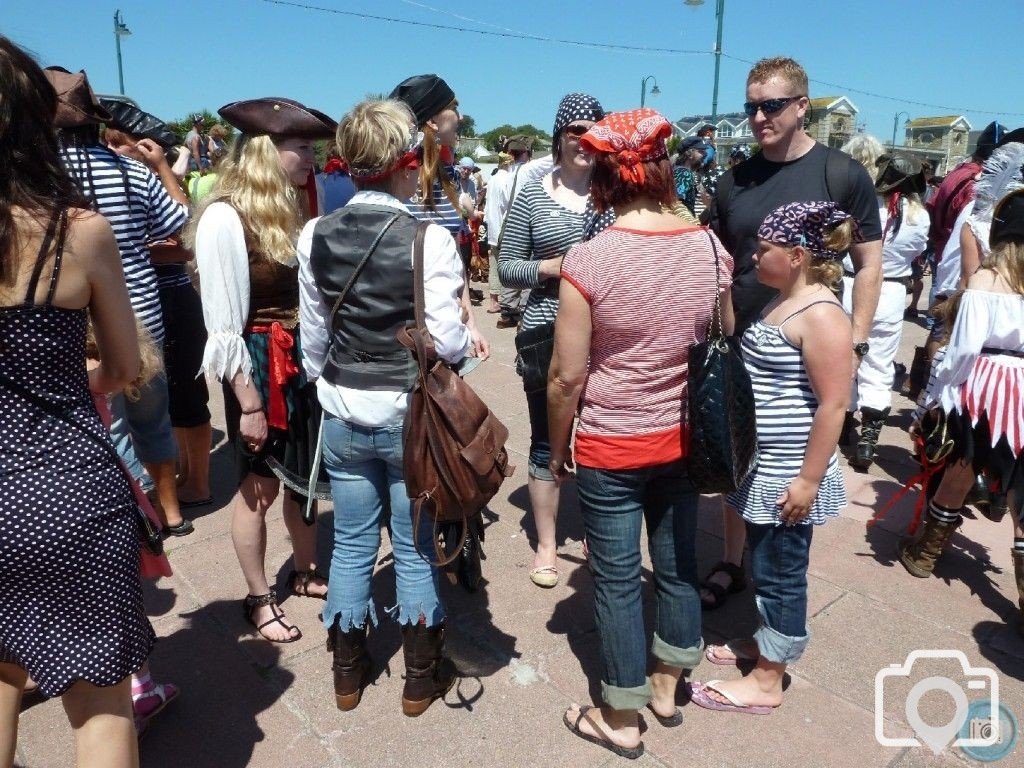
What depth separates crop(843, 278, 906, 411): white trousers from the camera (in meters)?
4.75

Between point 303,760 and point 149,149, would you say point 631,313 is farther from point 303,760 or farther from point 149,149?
point 149,149

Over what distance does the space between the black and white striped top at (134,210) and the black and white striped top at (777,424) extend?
2252mm

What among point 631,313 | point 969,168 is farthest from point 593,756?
point 969,168

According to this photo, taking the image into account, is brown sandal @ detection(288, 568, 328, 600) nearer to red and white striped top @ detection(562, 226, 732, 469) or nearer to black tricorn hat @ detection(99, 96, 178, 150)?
red and white striped top @ detection(562, 226, 732, 469)

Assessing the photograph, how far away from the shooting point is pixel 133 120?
4.24m

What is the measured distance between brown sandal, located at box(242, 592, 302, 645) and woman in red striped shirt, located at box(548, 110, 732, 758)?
116 cm

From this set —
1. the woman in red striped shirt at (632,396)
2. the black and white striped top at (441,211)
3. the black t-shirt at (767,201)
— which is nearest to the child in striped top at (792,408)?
the woman in red striped shirt at (632,396)

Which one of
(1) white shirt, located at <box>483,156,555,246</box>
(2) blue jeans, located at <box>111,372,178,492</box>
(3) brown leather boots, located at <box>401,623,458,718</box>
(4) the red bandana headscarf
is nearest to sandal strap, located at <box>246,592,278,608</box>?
(3) brown leather boots, located at <box>401,623,458,718</box>

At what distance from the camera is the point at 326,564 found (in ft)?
11.4

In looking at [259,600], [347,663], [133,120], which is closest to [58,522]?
[347,663]

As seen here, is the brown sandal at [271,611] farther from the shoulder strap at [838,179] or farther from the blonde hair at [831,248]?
the shoulder strap at [838,179]

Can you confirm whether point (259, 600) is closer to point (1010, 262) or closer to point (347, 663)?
point (347, 663)

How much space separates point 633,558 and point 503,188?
5411mm

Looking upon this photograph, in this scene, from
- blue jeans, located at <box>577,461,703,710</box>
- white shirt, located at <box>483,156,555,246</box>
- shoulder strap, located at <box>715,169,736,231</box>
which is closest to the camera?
blue jeans, located at <box>577,461,703,710</box>
